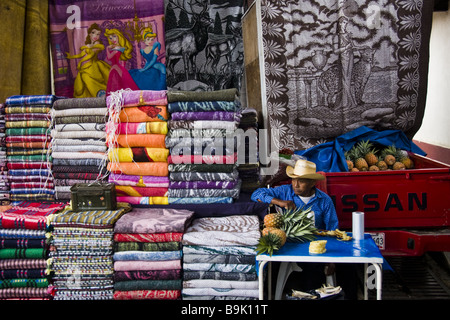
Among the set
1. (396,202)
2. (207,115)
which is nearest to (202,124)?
(207,115)

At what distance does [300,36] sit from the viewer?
5.18 m

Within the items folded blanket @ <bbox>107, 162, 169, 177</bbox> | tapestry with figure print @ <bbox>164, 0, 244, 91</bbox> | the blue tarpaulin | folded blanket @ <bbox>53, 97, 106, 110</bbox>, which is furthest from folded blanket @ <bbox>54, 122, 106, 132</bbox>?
the blue tarpaulin

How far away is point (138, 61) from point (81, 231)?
3078mm

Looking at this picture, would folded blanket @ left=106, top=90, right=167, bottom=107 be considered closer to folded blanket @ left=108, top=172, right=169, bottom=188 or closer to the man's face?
folded blanket @ left=108, top=172, right=169, bottom=188

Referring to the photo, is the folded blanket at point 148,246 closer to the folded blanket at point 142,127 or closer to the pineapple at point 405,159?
the folded blanket at point 142,127

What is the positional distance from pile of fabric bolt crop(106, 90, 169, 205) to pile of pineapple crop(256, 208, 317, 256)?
1.02m

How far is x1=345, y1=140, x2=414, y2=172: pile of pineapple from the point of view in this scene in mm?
4828

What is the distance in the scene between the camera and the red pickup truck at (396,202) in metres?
3.92

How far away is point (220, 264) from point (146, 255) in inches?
22.5

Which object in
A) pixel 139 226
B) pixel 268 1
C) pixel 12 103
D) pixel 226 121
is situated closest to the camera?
pixel 139 226

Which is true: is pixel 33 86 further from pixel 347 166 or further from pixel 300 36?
pixel 347 166

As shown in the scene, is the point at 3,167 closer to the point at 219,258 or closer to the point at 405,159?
the point at 219,258

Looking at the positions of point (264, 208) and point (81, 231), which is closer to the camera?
point (81, 231)
